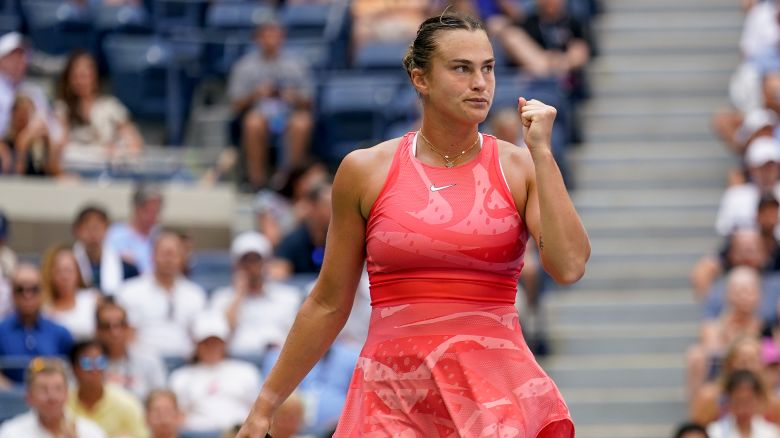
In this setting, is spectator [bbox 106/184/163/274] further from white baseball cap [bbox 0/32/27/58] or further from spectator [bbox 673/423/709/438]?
spectator [bbox 673/423/709/438]

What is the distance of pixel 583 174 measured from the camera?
13.3 metres

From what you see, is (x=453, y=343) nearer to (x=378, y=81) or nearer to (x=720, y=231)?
(x=720, y=231)

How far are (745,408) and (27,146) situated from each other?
571 centimetres

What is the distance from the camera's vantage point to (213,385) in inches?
388

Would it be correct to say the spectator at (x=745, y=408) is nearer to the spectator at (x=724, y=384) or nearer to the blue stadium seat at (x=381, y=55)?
the spectator at (x=724, y=384)

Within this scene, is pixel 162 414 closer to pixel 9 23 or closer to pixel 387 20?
pixel 387 20

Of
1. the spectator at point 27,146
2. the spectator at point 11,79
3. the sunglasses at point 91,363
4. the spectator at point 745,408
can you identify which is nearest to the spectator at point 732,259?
the spectator at point 745,408

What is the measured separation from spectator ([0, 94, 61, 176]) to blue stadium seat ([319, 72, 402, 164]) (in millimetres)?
2236

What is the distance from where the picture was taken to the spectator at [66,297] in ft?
33.4

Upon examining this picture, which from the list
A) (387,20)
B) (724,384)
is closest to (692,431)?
(724,384)

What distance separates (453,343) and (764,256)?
6.59 meters

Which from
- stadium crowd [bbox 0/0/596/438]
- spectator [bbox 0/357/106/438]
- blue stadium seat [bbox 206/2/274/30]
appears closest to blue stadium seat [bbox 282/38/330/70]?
stadium crowd [bbox 0/0/596/438]

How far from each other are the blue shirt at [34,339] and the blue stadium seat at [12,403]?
610 mm

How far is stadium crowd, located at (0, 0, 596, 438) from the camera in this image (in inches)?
386
